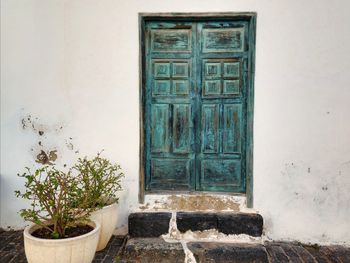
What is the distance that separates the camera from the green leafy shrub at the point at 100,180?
12.6 ft

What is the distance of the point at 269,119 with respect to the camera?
171 inches

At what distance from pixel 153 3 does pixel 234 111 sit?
172 centimetres

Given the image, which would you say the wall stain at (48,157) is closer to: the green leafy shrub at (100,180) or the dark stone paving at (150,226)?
the green leafy shrub at (100,180)

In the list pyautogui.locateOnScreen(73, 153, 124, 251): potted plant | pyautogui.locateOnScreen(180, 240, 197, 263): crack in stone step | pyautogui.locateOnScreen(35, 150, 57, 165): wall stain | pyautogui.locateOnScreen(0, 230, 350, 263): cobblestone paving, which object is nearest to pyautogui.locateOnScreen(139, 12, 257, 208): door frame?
pyautogui.locateOnScreen(73, 153, 124, 251): potted plant

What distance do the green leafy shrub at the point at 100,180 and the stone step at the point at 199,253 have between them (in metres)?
0.63

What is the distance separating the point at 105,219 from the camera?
3941 mm

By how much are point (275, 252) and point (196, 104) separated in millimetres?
2063

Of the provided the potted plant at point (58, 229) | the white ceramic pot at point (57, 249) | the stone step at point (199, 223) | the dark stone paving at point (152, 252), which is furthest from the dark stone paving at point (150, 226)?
Result: the white ceramic pot at point (57, 249)

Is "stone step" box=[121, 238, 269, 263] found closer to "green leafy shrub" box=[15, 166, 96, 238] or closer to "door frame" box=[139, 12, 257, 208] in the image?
"door frame" box=[139, 12, 257, 208]

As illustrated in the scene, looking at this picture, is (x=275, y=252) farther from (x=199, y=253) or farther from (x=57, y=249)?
(x=57, y=249)

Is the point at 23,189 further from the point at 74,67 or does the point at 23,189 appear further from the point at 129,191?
the point at 74,67

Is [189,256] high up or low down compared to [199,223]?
down

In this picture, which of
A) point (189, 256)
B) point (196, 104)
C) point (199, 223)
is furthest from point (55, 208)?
point (196, 104)

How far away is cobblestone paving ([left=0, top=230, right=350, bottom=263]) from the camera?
3.91m
